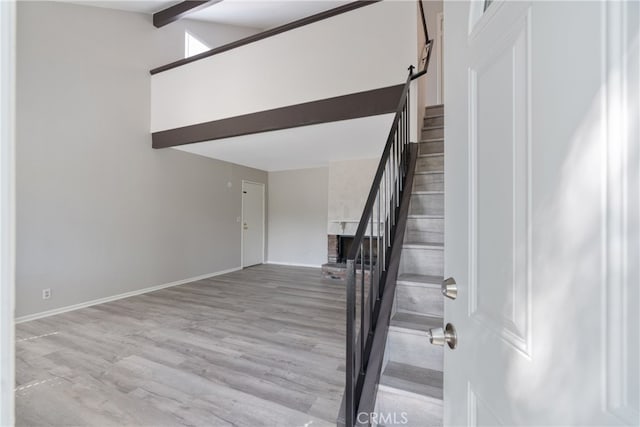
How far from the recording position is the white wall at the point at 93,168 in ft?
10.2

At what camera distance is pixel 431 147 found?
286 centimetres

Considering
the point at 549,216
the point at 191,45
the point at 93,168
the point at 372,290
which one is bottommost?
the point at 372,290

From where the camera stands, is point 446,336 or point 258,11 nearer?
point 446,336

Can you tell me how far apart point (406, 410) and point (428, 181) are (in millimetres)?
1765

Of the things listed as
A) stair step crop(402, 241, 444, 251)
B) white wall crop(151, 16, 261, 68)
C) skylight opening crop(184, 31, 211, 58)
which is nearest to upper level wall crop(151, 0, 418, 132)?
white wall crop(151, 16, 261, 68)

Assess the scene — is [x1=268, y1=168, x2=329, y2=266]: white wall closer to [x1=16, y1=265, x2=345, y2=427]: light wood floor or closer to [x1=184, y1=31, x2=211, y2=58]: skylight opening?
[x1=16, y1=265, x2=345, y2=427]: light wood floor

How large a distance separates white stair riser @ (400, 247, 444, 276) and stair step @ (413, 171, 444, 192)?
0.72 metres

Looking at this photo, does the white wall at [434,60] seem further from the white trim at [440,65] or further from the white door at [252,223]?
the white door at [252,223]

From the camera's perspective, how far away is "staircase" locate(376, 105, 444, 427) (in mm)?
1326

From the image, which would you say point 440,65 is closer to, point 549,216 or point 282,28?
point 282,28

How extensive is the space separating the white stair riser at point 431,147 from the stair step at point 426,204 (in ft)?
2.50

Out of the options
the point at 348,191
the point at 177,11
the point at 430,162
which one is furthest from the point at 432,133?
the point at 177,11

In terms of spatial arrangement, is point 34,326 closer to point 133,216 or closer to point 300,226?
point 133,216

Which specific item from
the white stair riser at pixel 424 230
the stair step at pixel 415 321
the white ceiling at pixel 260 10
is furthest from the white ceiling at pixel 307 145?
the white ceiling at pixel 260 10
